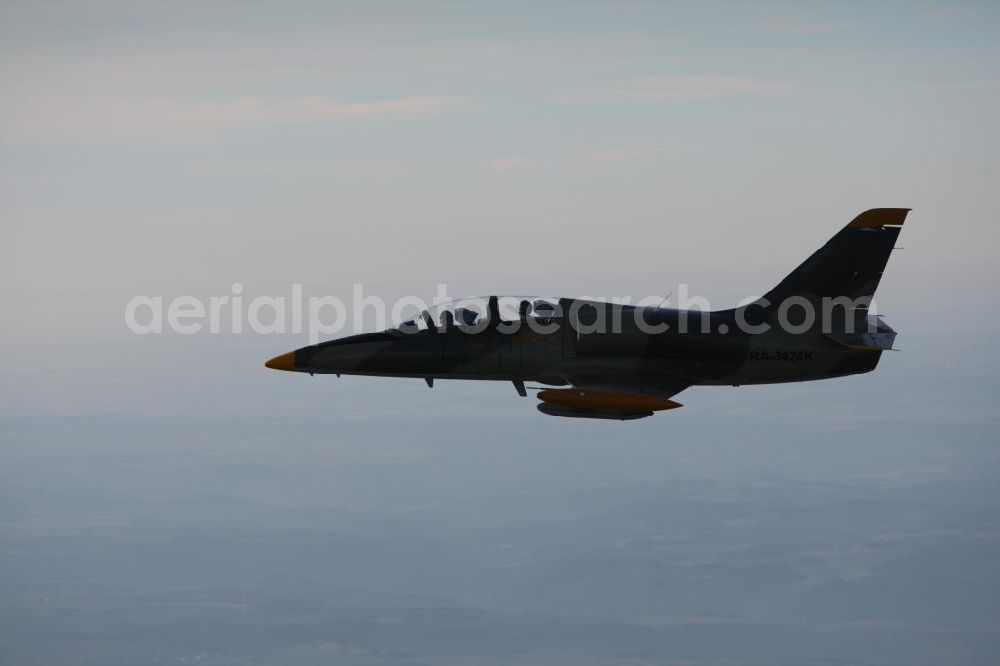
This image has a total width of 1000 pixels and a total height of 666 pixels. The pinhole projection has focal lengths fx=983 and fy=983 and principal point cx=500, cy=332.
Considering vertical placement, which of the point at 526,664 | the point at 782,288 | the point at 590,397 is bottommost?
the point at 526,664

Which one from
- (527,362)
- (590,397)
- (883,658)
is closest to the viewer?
(590,397)

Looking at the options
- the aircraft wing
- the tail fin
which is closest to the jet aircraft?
the tail fin

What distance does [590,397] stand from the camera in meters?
25.8

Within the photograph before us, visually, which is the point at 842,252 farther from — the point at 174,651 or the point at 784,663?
the point at 174,651

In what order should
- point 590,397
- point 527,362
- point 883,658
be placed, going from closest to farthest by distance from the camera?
point 590,397 → point 527,362 → point 883,658

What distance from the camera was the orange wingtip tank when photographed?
25.6 metres

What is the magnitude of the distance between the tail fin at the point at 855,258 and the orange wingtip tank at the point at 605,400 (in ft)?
21.7

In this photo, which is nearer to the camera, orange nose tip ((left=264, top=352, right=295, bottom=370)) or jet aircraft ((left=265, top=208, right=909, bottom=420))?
jet aircraft ((left=265, top=208, right=909, bottom=420))

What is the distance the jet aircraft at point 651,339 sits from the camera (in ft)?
93.0

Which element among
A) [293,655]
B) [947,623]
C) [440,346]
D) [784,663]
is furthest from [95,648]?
[440,346]

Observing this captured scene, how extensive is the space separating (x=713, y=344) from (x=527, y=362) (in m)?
5.49

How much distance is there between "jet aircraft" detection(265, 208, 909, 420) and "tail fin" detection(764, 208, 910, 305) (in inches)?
1.2

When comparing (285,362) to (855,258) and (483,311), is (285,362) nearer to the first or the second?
(483,311)

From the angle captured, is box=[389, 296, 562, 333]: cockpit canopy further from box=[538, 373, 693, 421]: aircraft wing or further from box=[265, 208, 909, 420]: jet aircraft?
box=[538, 373, 693, 421]: aircraft wing
